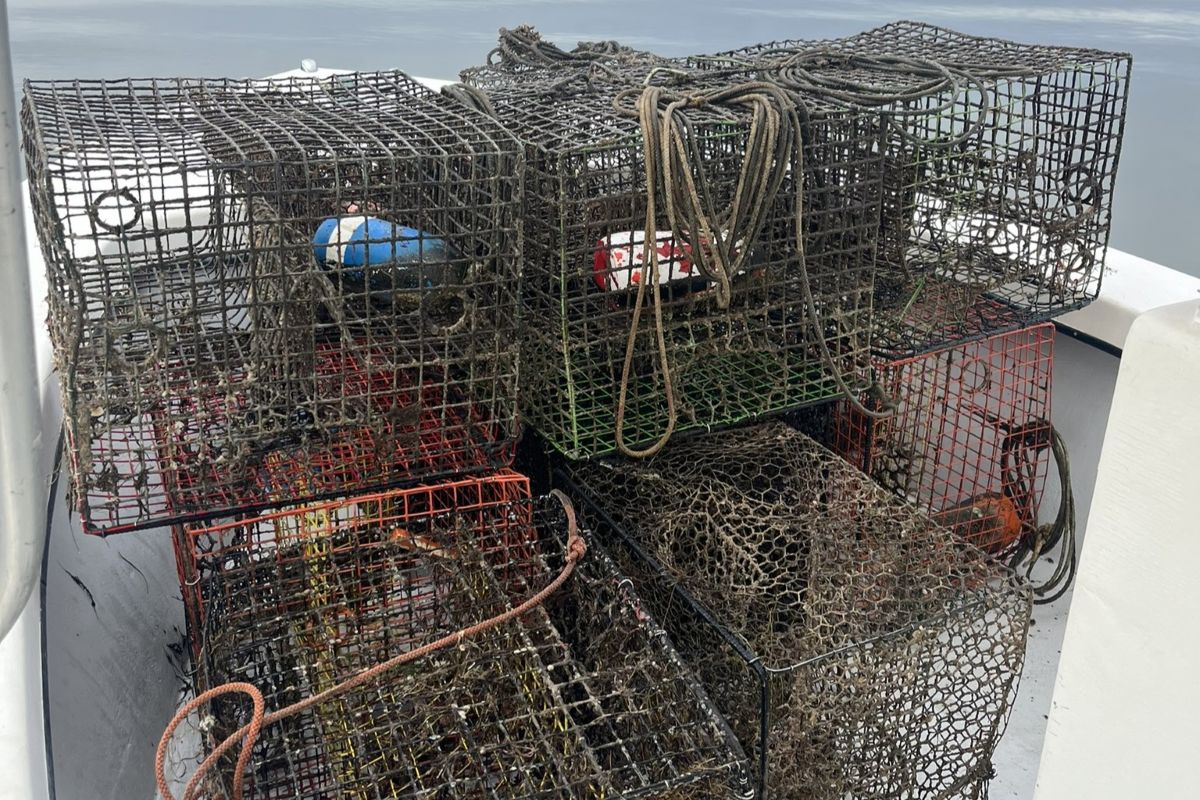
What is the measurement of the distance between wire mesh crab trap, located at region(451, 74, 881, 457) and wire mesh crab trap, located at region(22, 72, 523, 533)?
94 millimetres

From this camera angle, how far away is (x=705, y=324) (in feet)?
5.88

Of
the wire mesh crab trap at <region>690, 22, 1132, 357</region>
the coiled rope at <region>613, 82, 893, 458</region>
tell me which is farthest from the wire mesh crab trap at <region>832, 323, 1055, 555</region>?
the coiled rope at <region>613, 82, 893, 458</region>

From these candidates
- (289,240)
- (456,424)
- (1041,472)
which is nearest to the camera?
(289,240)

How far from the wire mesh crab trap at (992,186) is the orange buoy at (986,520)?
0.40 metres

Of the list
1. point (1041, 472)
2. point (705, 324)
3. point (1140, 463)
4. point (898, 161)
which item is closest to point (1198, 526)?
point (1140, 463)

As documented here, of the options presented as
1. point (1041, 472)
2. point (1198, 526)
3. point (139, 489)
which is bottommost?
point (1041, 472)

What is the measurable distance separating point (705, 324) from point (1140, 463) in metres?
1.03

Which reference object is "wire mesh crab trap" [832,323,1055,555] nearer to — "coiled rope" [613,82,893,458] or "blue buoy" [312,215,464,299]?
"coiled rope" [613,82,893,458]

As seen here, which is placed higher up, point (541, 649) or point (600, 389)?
point (600, 389)

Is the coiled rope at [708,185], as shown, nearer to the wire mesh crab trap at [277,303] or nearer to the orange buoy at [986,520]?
the wire mesh crab trap at [277,303]

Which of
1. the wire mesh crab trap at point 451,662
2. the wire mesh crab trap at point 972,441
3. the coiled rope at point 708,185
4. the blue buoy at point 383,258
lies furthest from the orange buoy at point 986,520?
the blue buoy at point 383,258

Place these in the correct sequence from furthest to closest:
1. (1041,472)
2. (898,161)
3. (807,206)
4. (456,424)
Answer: (1041,472) < (898,161) < (807,206) < (456,424)

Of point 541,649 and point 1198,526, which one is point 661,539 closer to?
point 541,649

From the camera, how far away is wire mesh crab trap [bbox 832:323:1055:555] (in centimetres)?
231
